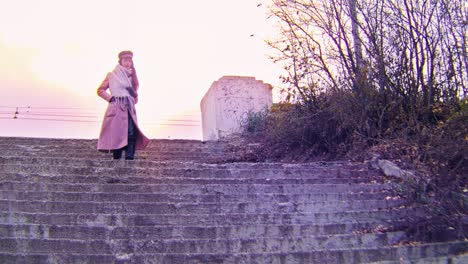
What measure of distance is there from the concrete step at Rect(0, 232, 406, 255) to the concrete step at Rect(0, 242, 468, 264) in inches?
6.8

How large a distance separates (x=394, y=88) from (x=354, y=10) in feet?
4.81

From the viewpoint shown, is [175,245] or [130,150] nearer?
[175,245]

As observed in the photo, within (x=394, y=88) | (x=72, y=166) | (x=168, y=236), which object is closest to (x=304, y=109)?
(x=394, y=88)

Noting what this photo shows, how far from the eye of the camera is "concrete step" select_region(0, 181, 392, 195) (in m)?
5.66

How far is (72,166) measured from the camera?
648cm

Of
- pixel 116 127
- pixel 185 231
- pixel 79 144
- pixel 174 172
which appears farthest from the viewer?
pixel 79 144

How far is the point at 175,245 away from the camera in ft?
14.1

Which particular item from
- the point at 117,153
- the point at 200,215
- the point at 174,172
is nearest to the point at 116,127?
the point at 117,153

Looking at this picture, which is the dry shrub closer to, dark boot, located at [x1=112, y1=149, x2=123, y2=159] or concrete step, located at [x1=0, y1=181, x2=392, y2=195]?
concrete step, located at [x1=0, y1=181, x2=392, y2=195]

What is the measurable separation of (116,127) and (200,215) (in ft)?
8.54

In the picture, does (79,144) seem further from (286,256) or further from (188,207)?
(286,256)

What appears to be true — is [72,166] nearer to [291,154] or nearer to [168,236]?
[168,236]

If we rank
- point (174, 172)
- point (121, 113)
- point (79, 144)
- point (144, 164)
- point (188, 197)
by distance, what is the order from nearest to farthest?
point (188, 197), point (174, 172), point (144, 164), point (121, 113), point (79, 144)

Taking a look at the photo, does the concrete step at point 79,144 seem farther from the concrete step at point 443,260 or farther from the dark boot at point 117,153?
the concrete step at point 443,260
